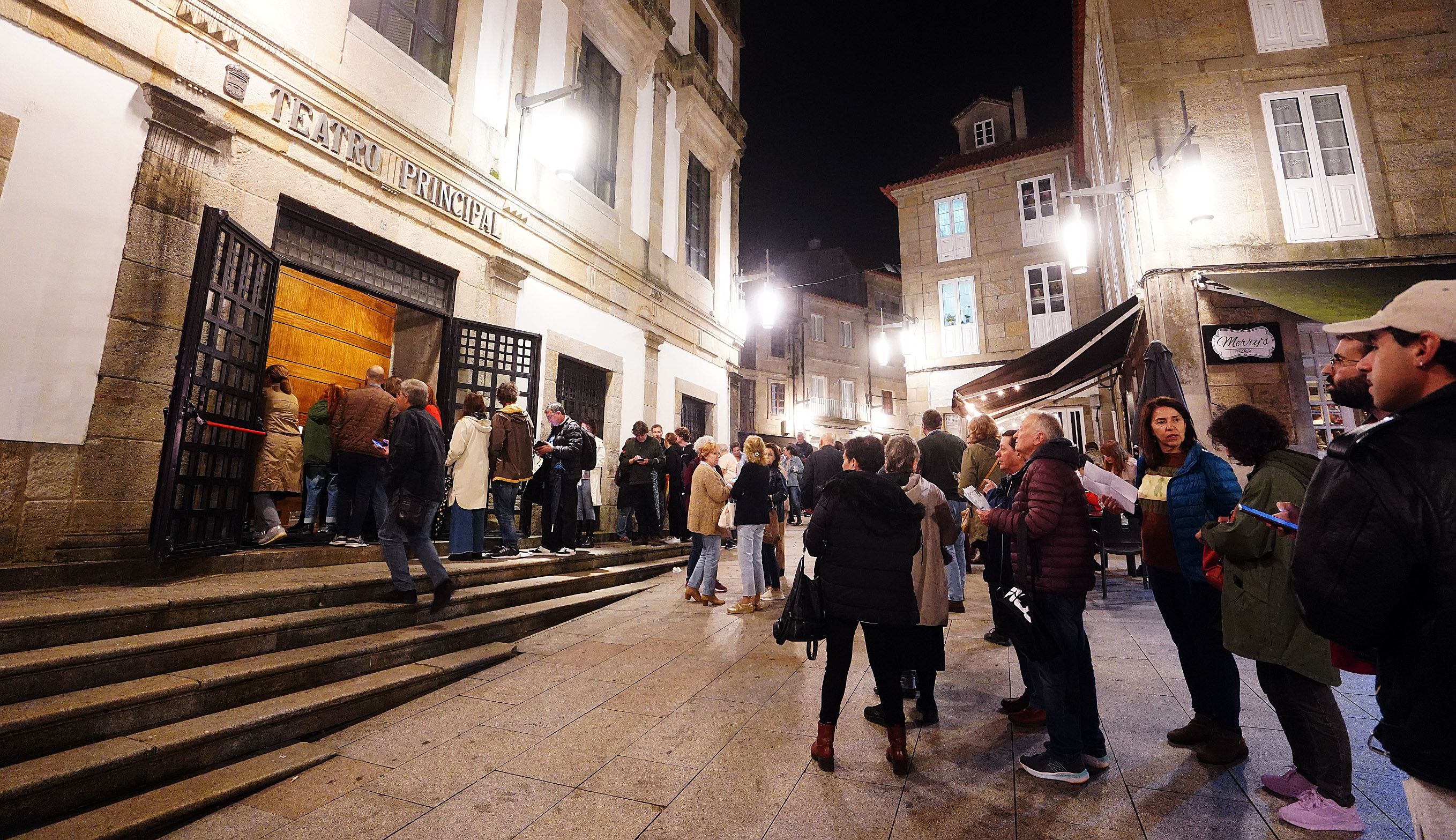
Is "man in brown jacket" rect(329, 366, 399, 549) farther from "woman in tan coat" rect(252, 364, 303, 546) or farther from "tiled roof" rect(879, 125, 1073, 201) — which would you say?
"tiled roof" rect(879, 125, 1073, 201)

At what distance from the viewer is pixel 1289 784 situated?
262 cm

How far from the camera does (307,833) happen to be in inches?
98.6

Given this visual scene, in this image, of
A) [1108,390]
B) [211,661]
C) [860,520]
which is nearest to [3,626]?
[211,661]

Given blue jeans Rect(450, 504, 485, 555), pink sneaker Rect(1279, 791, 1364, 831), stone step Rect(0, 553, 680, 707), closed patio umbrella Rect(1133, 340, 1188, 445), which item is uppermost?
closed patio umbrella Rect(1133, 340, 1188, 445)

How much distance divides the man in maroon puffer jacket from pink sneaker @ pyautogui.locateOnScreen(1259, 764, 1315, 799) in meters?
0.65

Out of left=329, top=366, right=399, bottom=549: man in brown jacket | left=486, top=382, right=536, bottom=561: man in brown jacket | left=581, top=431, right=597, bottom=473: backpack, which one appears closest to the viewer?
left=329, top=366, right=399, bottom=549: man in brown jacket

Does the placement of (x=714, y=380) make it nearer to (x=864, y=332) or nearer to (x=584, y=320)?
(x=584, y=320)

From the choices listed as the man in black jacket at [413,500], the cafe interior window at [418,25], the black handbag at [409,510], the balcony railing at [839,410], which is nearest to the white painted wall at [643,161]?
the cafe interior window at [418,25]

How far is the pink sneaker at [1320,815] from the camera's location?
2.37 metres

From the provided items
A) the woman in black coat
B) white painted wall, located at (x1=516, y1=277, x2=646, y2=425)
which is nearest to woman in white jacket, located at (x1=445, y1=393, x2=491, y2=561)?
white painted wall, located at (x1=516, y1=277, x2=646, y2=425)

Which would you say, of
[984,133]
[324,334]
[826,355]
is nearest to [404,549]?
[324,334]

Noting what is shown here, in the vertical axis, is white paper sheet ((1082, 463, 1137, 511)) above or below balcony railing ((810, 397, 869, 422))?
below

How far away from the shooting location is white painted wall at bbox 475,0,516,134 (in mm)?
7988

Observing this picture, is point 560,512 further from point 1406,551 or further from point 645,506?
point 1406,551
